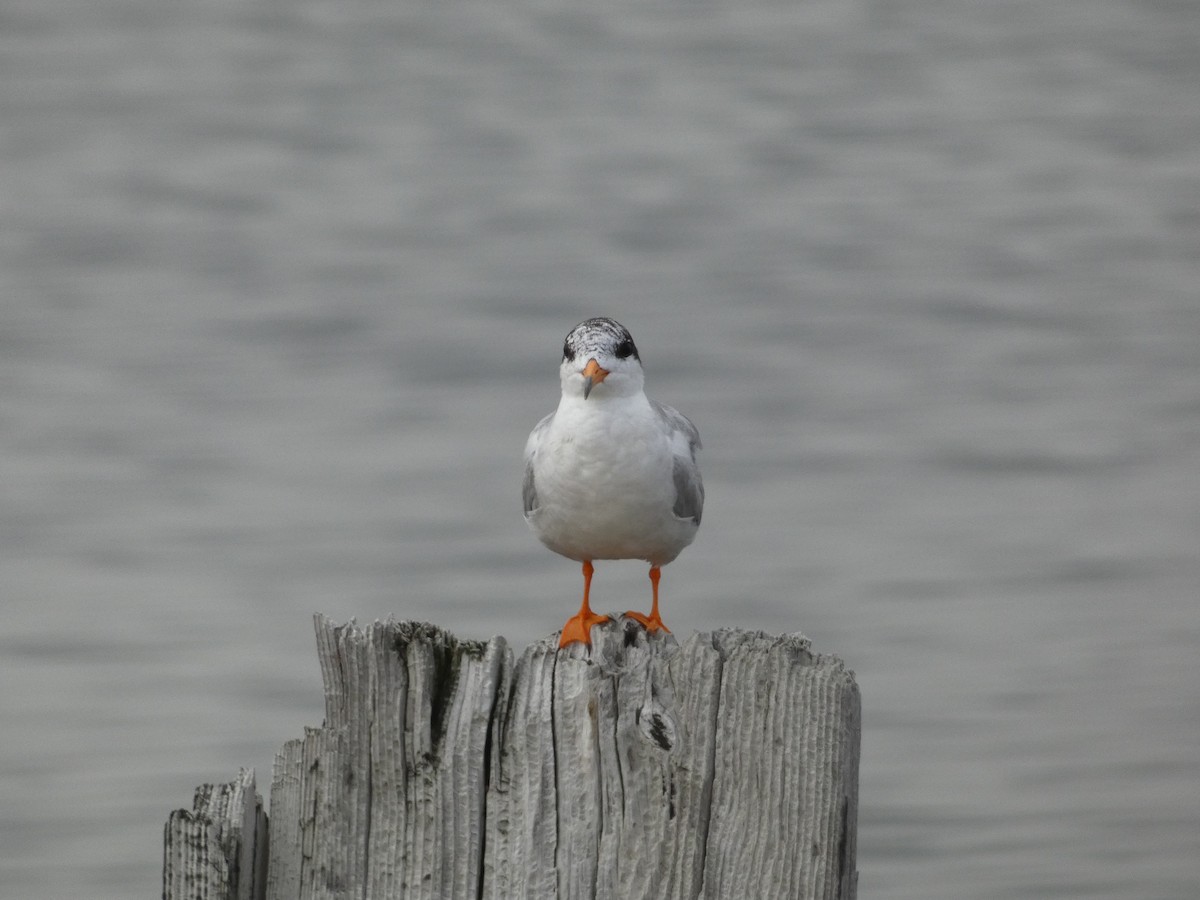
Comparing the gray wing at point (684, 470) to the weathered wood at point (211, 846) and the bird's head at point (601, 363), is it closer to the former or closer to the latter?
the bird's head at point (601, 363)

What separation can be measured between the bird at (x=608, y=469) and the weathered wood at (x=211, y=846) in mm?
1199

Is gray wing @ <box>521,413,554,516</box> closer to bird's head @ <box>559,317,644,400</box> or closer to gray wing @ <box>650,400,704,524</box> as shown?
bird's head @ <box>559,317,644,400</box>

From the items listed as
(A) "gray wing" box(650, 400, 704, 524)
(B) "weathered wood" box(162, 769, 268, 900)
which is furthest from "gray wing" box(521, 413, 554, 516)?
(B) "weathered wood" box(162, 769, 268, 900)

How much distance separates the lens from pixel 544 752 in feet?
9.14

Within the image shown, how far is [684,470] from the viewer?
4.04 meters

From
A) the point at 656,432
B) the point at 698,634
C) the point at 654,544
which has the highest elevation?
the point at 656,432

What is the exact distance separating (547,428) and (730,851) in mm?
1634

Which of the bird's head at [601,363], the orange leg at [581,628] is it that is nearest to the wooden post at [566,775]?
the orange leg at [581,628]

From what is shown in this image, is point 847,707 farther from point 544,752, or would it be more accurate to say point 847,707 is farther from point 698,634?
point 544,752

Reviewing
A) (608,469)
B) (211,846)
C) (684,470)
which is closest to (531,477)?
(608,469)

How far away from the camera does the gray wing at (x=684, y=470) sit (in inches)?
158

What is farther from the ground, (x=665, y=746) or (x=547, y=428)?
(x=547, y=428)

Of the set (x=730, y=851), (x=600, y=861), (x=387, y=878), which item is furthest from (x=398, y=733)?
(x=730, y=851)

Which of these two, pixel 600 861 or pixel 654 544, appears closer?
pixel 600 861
